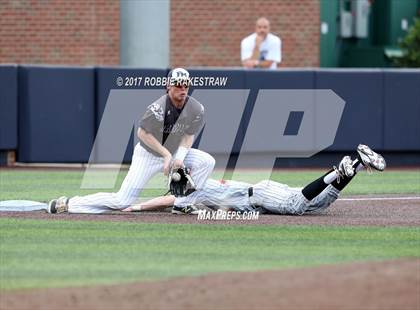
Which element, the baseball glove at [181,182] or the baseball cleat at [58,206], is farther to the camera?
the baseball cleat at [58,206]

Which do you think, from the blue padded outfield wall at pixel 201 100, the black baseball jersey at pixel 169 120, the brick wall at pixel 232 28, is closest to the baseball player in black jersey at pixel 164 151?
the black baseball jersey at pixel 169 120

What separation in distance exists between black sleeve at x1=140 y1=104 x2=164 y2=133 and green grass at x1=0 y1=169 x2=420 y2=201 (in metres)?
2.40

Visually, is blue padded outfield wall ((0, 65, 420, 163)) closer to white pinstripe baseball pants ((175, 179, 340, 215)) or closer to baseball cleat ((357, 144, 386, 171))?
white pinstripe baseball pants ((175, 179, 340, 215))

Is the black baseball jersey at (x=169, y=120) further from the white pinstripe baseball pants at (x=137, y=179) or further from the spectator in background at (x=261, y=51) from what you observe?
the spectator in background at (x=261, y=51)

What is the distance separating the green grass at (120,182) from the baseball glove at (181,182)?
236 centimetres

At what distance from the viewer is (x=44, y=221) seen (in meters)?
11.0

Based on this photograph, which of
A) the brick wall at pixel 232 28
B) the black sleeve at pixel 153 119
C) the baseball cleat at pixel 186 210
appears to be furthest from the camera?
the brick wall at pixel 232 28

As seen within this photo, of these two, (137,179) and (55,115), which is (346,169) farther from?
(55,115)

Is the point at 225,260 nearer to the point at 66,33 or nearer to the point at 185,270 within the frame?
the point at 185,270

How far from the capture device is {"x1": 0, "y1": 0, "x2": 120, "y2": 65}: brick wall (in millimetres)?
22844

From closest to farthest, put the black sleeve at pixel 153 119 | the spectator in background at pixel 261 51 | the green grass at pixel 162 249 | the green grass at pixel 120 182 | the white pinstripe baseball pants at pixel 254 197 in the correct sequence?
the green grass at pixel 162 249
the black sleeve at pixel 153 119
the white pinstripe baseball pants at pixel 254 197
the green grass at pixel 120 182
the spectator in background at pixel 261 51

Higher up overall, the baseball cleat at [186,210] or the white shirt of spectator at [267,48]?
the white shirt of spectator at [267,48]

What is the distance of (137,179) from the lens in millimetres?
11430

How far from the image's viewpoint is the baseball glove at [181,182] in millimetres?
11164
